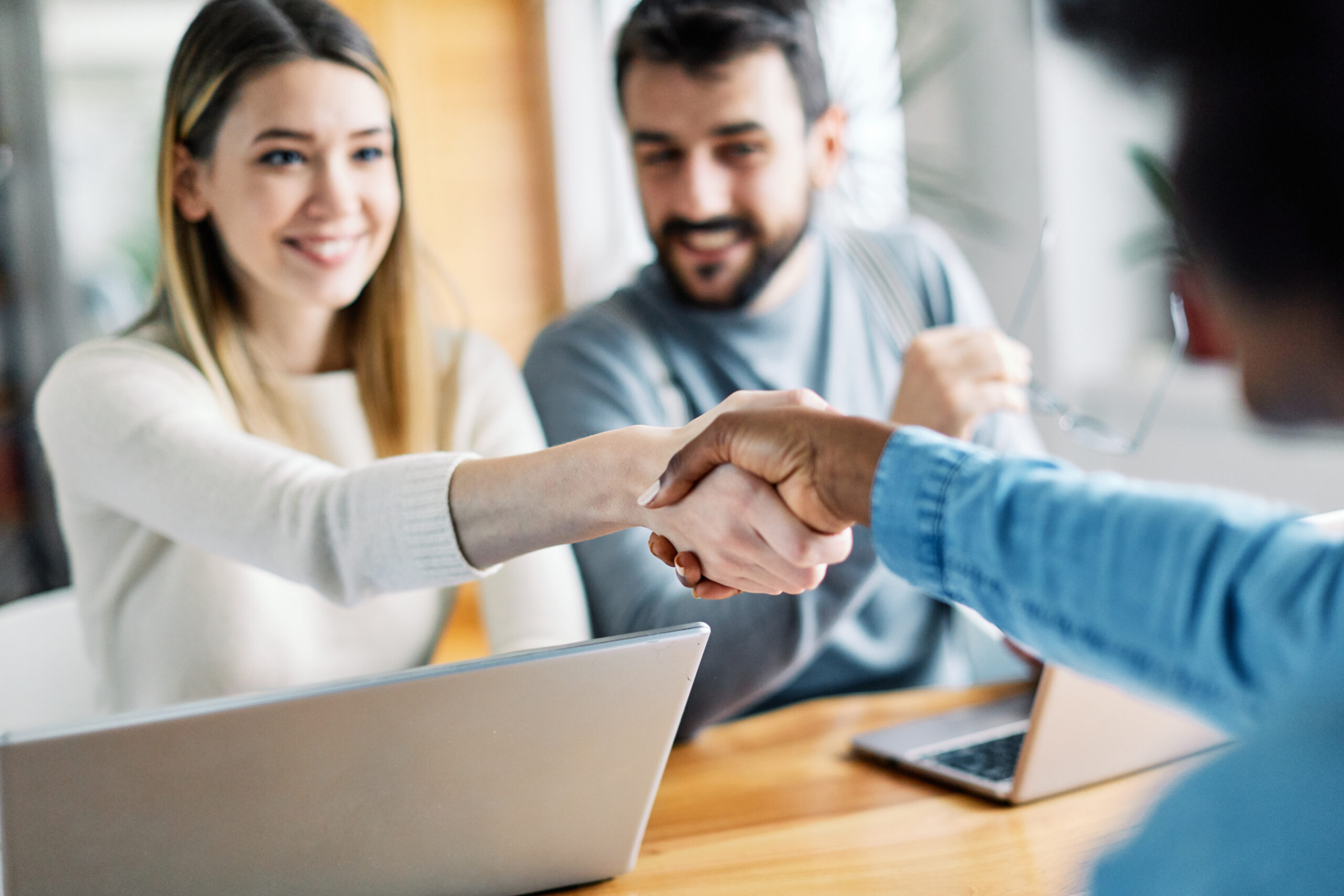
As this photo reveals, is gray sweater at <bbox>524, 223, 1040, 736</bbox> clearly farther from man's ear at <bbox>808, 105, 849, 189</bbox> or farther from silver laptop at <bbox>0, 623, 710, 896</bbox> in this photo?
silver laptop at <bbox>0, 623, 710, 896</bbox>

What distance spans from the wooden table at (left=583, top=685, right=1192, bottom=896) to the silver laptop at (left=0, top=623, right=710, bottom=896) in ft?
0.33

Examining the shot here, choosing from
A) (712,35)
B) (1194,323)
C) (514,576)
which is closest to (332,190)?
(514,576)

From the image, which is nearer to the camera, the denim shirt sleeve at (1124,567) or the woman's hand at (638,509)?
the denim shirt sleeve at (1124,567)

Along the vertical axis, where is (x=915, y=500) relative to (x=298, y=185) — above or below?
below

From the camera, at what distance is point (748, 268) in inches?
50.1

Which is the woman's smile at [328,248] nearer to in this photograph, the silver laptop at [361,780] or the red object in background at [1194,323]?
the silver laptop at [361,780]

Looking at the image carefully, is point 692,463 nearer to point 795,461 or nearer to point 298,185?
point 795,461

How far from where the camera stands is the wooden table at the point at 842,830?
0.65m

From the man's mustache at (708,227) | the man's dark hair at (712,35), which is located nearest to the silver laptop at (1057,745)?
the man's mustache at (708,227)

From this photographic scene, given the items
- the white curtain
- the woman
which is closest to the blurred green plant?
the white curtain

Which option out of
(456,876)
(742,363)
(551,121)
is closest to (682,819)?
(456,876)

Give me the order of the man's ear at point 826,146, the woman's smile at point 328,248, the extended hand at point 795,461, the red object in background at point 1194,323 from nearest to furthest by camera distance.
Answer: the extended hand at point 795,461, the woman's smile at point 328,248, the red object in background at point 1194,323, the man's ear at point 826,146

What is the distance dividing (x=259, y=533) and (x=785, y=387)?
64cm

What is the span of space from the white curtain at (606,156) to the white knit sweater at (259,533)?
648 mm
